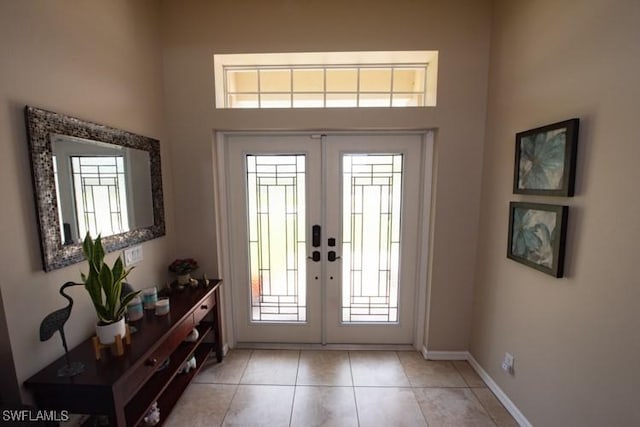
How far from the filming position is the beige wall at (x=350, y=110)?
2125 millimetres

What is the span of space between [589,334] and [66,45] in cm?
314

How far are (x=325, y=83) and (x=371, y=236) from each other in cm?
148

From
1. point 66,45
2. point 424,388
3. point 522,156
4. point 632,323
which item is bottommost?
point 424,388

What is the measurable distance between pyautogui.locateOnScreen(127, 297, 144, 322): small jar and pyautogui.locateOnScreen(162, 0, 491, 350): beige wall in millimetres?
765

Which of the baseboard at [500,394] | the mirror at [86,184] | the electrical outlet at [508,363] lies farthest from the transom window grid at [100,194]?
the baseboard at [500,394]

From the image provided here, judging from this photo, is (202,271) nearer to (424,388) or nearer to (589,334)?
(424,388)

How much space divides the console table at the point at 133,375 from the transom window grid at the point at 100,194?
64 centimetres

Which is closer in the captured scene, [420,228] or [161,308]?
[161,308]

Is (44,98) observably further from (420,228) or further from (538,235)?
(538,235)

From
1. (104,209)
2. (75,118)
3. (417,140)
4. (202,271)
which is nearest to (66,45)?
(75,118)

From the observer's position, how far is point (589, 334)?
132cm

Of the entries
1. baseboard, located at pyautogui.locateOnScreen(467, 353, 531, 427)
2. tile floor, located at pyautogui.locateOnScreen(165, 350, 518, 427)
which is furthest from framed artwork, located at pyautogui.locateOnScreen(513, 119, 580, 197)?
tile floor, located at pyautogui.locateOnScreen(165, 350, 518, 427)

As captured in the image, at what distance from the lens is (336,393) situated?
2.02 m

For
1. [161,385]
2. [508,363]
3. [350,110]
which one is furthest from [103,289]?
[508,363]
